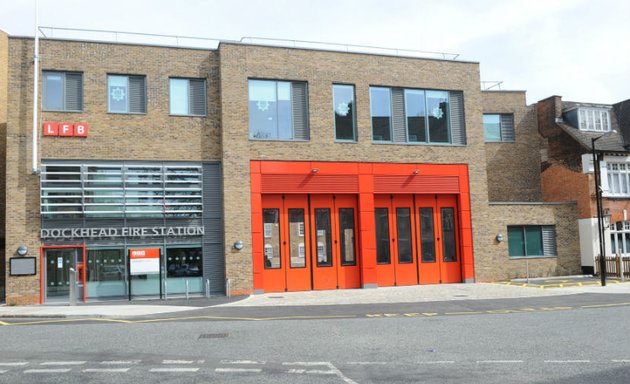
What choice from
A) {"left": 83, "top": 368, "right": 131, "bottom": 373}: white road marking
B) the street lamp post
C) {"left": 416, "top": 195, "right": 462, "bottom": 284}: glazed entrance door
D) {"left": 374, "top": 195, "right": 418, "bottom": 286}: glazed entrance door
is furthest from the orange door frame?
{"left": 83, "top": 368, "right": 131, "bottom": 373}: white road marking

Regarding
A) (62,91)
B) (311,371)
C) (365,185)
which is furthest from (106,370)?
(365,185)

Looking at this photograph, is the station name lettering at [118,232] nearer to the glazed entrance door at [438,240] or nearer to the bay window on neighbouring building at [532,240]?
the glazed entrance door at [438,240]

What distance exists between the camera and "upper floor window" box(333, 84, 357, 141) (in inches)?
981

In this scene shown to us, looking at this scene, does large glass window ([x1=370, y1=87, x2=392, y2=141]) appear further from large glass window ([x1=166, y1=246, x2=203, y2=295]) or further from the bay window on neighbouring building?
large glass window ([x1=166, y1=246, x2=203, y2=295])

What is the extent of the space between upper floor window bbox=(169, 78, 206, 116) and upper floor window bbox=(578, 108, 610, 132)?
20.9 meters

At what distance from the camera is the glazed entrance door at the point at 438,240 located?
25688mm

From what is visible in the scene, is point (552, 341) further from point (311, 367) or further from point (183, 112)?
point (183, 112)

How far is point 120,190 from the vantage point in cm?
2212

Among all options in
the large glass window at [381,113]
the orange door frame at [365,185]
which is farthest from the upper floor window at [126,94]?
the large glass window at [381,113]

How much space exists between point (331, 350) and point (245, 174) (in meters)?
13.2

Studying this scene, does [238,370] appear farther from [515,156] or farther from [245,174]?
[515,156]

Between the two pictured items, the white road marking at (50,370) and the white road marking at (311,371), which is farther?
the white road marking at (50,370)

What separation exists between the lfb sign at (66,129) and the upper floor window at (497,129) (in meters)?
21.0

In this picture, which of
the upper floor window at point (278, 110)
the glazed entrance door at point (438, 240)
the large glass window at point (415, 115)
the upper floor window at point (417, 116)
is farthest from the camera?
the large glass window at point (415, 115)
